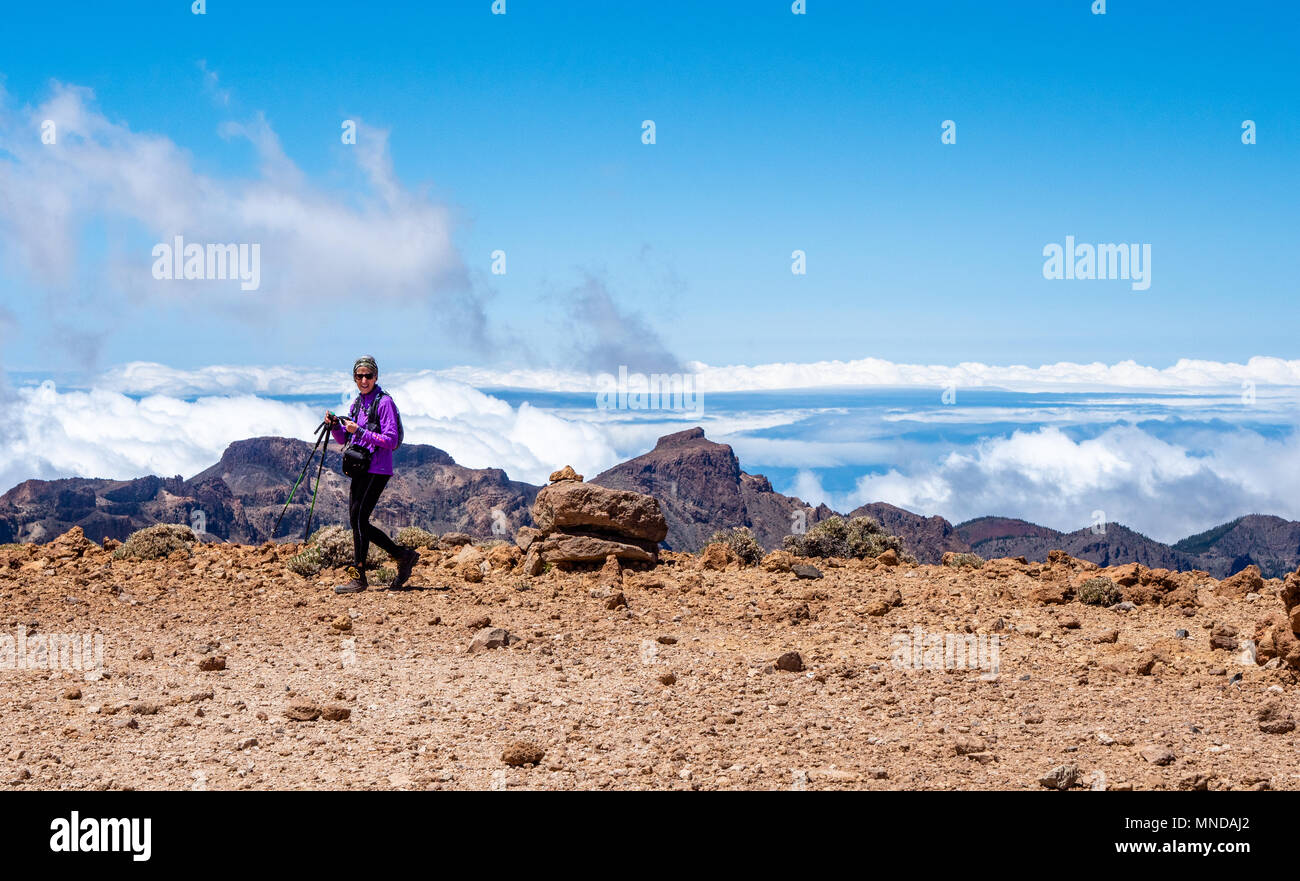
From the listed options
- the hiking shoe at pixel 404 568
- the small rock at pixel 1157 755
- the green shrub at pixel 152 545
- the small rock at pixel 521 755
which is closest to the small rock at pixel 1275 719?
the small rock at pixel 1157 755

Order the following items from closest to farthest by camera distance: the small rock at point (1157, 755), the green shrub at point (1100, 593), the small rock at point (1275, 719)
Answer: the small rock at point (1157, 755) < the small rock at point (1275, 719) < the green shrub at point (1100, 593)

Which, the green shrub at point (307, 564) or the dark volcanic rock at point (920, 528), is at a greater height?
the green shrub at point (307, 564)

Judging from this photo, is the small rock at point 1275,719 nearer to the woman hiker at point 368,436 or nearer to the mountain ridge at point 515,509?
the woman hiker at point 368,436

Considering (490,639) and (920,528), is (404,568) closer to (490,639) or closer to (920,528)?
(490,639)

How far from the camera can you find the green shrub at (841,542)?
16844mm

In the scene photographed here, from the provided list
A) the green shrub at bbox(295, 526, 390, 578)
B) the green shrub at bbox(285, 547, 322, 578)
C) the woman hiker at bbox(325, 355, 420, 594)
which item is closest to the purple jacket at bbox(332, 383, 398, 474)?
the woman hiker at bbox(325, 355, 420, 594)

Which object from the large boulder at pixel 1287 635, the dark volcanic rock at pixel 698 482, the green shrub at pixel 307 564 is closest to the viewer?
the large boulder at pixel 1287 635

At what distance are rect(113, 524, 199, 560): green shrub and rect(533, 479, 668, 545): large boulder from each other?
5.93 meters

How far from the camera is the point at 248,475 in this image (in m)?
142

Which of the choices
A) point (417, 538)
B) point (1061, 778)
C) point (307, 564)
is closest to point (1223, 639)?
point (1061, 778)

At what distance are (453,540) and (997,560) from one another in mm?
9132
